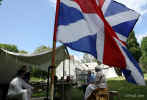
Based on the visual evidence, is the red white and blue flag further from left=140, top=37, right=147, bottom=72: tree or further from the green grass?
left=140, top=37, right=147, bottom=72: tree

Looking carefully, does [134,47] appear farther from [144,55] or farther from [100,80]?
[144,55]

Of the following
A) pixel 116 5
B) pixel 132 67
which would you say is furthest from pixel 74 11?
pixel 132 67

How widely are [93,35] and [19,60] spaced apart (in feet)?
13.3

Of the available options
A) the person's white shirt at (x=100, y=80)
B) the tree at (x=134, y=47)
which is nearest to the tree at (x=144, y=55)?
the tree at (x=134, y=47)

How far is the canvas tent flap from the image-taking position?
23.8 ft

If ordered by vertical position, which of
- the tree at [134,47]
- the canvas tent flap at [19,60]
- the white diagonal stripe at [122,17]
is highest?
the tree at [134,47]

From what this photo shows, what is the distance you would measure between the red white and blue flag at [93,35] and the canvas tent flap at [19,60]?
130 inches

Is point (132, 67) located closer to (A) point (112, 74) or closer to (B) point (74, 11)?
(B) point (74, 11)

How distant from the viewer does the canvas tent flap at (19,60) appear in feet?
23.8

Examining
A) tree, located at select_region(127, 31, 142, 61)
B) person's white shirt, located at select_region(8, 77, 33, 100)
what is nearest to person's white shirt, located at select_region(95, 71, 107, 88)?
person's white shirt, located at select_region(8, 77, 33, 100)

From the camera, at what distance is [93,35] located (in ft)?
14.1

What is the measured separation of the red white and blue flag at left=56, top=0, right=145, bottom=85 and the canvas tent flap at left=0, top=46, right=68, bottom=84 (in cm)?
329

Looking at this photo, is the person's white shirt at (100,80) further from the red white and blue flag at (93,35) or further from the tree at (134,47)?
the tree at (134,47)

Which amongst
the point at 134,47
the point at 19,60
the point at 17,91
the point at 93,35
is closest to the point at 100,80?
the point at 93,35
